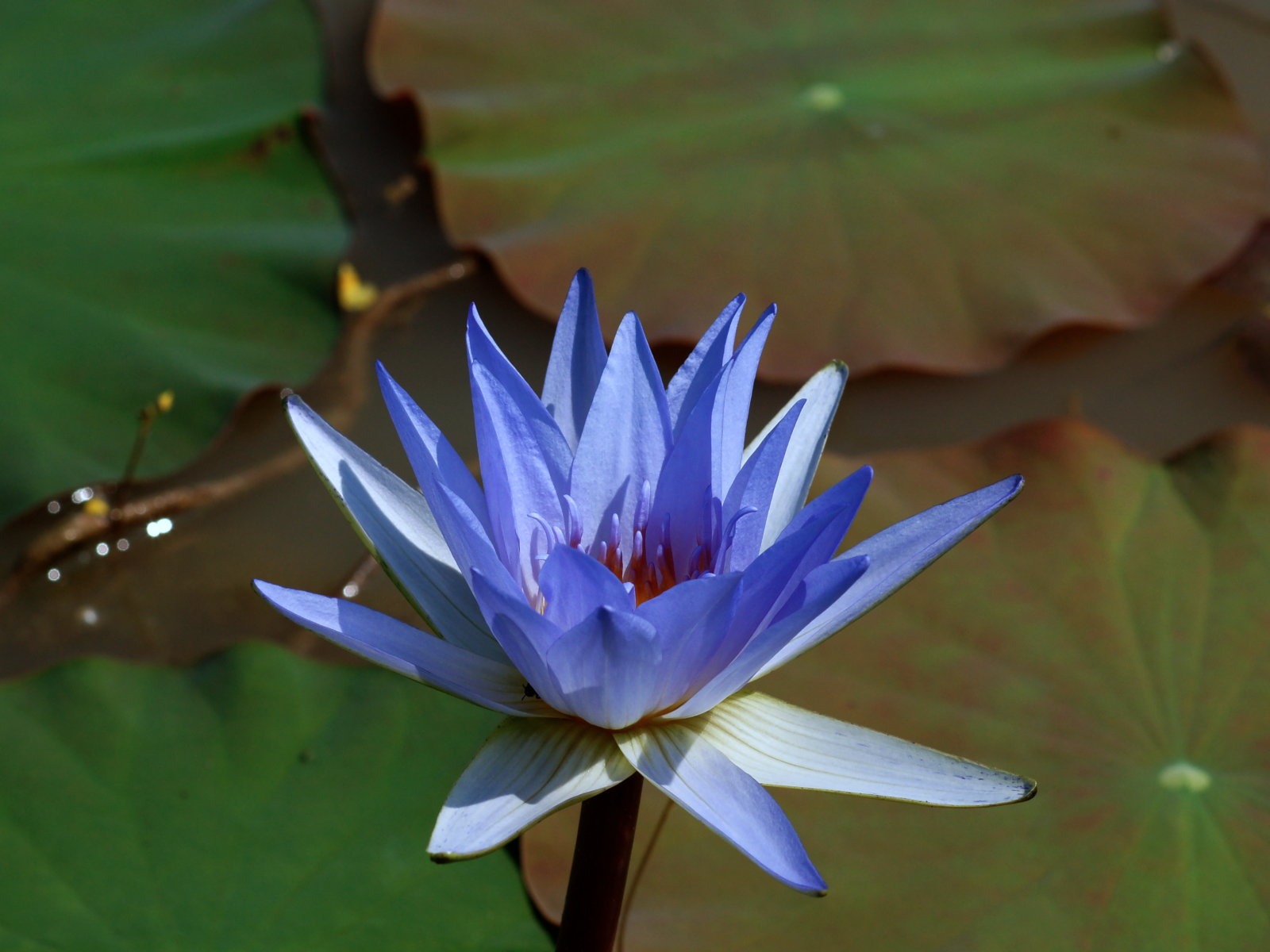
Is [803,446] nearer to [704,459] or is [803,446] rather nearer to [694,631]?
[704,459]

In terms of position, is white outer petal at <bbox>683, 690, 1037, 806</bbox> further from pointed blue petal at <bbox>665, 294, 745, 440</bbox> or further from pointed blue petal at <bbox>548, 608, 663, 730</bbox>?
pointed blue petal at <bbox>665, 294, 745, 440</bbox>

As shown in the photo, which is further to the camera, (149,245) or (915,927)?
(149,245)

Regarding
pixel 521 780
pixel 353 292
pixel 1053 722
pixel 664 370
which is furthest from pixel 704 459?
pixel 353 292

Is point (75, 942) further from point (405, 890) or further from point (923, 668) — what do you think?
point (923, 668)

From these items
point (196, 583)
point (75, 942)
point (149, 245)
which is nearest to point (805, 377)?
point (196, 583)

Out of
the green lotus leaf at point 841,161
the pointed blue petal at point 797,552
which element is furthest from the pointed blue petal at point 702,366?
the green lotus leaf at point 841,161

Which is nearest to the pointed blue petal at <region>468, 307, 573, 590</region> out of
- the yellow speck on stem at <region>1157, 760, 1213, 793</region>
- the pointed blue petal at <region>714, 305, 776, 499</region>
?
the pointed blue petal at <region>714, 305, 776, 499</region>
